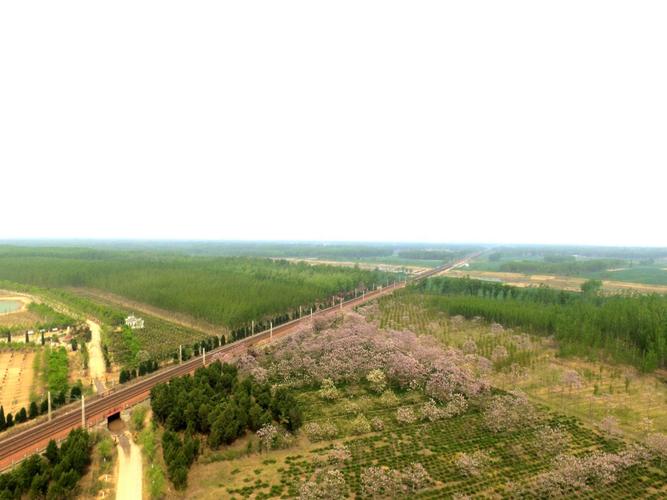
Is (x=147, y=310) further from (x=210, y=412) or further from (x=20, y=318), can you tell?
(x=210, y=412)

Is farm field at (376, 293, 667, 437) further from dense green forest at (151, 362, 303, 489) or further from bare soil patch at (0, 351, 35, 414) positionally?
bare soil patch at (0, 351, 35, 414)

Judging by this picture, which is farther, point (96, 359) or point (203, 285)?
point (203, 285)

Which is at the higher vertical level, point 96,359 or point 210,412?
point 210,412

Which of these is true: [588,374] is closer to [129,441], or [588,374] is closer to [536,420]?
[536,420]

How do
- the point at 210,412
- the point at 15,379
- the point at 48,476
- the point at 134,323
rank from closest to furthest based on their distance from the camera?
the point at 48,476 → the point at 210,412 → the point at 15,379 → the point at 134,323

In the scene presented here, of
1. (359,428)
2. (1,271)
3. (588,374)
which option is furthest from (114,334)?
(1,271)

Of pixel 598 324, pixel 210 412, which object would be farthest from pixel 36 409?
pixel 598 324
